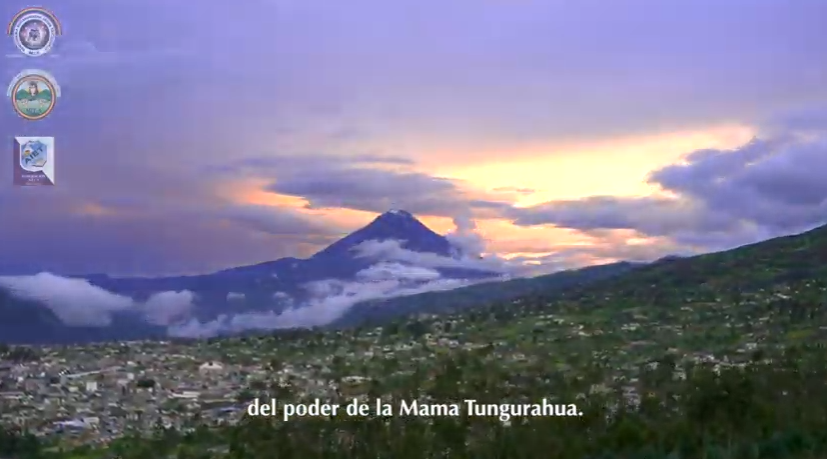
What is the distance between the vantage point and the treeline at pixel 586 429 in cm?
1614

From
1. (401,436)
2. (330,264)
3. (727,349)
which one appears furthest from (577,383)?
(330,264)

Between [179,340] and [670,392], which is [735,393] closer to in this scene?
[670,392]

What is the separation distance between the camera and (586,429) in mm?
17953

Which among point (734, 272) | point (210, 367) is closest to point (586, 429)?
point (210, 367)

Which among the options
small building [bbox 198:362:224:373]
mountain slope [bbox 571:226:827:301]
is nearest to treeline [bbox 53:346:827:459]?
small building [bbox 198:362:224:373]

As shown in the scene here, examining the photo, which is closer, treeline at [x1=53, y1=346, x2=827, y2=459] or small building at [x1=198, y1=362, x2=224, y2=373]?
treeline at [x1=53, y1=346, x2=827, y2=459]

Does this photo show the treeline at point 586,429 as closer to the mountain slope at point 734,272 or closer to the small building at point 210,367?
the small building at point 210,367

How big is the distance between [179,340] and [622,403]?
23.9 meters

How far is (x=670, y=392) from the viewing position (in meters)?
21.0

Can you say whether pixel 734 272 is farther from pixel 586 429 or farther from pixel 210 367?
pixel 586 429

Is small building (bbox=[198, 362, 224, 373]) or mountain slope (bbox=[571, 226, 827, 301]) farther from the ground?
mountain slope (bbox=[571, 226, 827, 301])

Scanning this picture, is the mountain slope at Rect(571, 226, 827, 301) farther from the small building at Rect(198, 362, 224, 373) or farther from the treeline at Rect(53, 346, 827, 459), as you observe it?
the treeline at Rect(53, 346, 827, 459)

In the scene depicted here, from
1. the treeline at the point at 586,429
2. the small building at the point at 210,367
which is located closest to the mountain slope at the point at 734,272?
the small building at the point at 210,367

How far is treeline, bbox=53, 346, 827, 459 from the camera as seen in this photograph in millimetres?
16141
